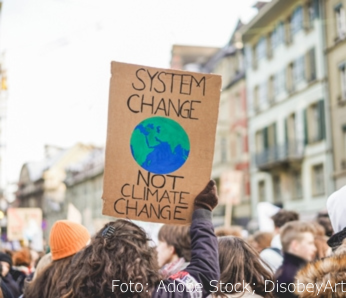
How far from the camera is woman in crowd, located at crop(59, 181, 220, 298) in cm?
261

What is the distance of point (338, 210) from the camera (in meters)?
2.79

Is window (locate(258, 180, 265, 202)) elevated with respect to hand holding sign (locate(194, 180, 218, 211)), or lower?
elevated

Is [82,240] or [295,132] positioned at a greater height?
[295,132]

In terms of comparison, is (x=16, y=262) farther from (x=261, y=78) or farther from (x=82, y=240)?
(x=261, y=78)

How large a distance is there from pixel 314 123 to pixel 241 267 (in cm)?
2545

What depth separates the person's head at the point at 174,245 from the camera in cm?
489

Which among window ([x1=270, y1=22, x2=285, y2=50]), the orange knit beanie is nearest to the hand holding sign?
the orange knit beanie

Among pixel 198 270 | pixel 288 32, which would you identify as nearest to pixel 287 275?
pixel 198 270

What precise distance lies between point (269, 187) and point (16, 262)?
25991 millimetres

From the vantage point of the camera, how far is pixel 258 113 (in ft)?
112

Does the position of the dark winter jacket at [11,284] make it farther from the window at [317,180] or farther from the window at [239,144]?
the window at [239,144]

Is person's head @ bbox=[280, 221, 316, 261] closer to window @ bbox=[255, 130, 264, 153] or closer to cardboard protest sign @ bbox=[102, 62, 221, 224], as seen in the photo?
cardboard protest sign @ bbox=[102, 62, 221, 224]

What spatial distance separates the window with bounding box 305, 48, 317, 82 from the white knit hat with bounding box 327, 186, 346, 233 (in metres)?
25.7

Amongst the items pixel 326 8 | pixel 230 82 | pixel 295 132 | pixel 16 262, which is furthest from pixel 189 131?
pixel 230 82
